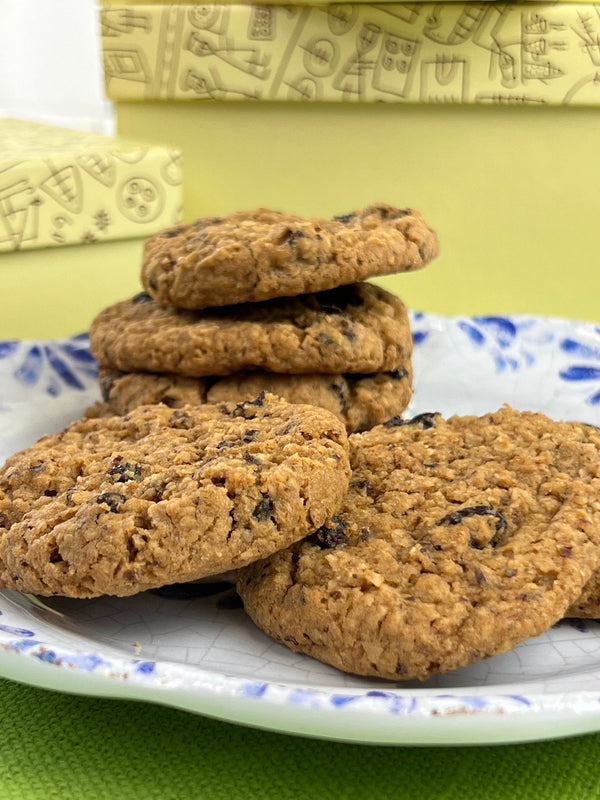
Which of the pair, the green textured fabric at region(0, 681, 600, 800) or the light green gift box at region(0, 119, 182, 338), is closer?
the green textured fabric at region(0, 681, 600, 800)

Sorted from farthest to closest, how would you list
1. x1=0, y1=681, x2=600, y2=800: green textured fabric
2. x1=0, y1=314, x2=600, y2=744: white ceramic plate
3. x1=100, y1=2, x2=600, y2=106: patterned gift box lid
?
1. x1=100, y1=2, x2=600, y2=106: patterned gift box lid
2. x1=0, y1=681, x2=600, y2=800: green textured fabric
3. x1=0, y1=314, x2=600, y2=744: white ceramic plate

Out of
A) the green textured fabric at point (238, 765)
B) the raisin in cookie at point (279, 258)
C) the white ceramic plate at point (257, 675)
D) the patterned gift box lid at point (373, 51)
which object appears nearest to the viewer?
the white ceramic plate at point (257, 675)

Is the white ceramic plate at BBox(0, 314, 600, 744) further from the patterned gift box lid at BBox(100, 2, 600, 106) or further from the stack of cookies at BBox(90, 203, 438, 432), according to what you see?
the patterned gift box lid at BBox(100, 2, 600, 106)

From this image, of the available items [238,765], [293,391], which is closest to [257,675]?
[238,765]

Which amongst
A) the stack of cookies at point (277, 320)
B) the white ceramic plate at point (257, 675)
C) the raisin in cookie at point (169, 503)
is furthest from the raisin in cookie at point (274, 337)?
the white ceramic plate at point (257, 675)

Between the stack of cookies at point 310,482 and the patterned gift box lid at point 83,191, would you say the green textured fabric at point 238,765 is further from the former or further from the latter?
the patterned gift box lid at point 83,191

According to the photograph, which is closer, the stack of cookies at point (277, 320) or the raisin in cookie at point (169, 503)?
the raisin in cookie at point (169, 503)

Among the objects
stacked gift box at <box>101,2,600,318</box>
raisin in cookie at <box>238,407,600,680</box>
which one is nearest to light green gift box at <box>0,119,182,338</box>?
stacked gift box at <box>101,2,600,318</box>

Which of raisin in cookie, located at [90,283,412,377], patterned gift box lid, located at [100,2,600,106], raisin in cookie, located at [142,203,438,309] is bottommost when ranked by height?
raisin in cookie, located at [90,283,412,377]
